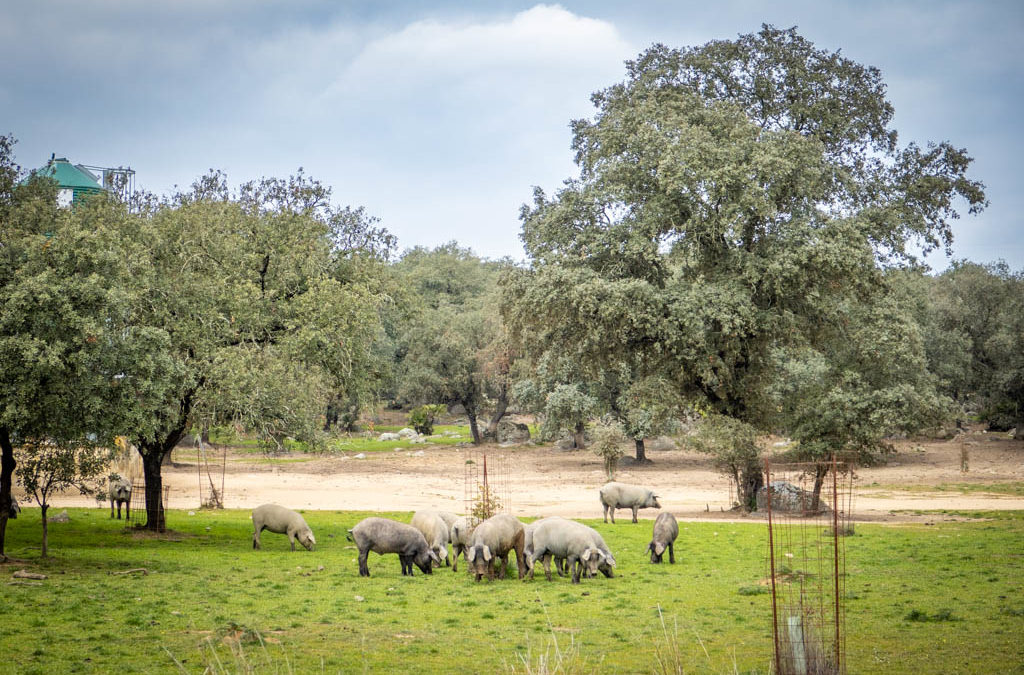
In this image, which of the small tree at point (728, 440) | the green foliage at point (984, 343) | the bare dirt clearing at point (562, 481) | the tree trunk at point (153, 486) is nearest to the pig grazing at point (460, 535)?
the tree trunk at point (153, 486)

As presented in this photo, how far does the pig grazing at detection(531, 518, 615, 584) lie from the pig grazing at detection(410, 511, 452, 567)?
9.08 feet

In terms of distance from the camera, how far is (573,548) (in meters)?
19.5

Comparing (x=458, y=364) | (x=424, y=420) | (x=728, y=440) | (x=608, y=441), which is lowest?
(x=608, y=441)

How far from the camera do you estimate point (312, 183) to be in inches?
1220

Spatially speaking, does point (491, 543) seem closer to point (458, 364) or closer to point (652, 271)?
point (652, 271)

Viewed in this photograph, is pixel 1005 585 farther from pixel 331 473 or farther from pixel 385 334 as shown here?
pixel 385 334

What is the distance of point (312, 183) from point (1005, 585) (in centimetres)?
2322

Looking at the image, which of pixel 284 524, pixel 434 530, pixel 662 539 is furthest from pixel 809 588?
pixel 284 524

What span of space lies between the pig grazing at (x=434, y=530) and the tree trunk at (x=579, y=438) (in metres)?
43.3

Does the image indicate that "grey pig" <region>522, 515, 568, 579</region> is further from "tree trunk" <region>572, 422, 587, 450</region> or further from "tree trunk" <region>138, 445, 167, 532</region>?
"tree trunk" <region>572, 422, 587, 450</region>

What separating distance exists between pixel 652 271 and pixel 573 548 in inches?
609

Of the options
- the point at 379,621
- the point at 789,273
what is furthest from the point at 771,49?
the point at 379,621

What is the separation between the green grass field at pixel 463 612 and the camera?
1202 cm

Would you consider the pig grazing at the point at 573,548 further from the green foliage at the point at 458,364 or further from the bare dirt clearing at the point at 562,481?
the green foliage at the point at 458,364
